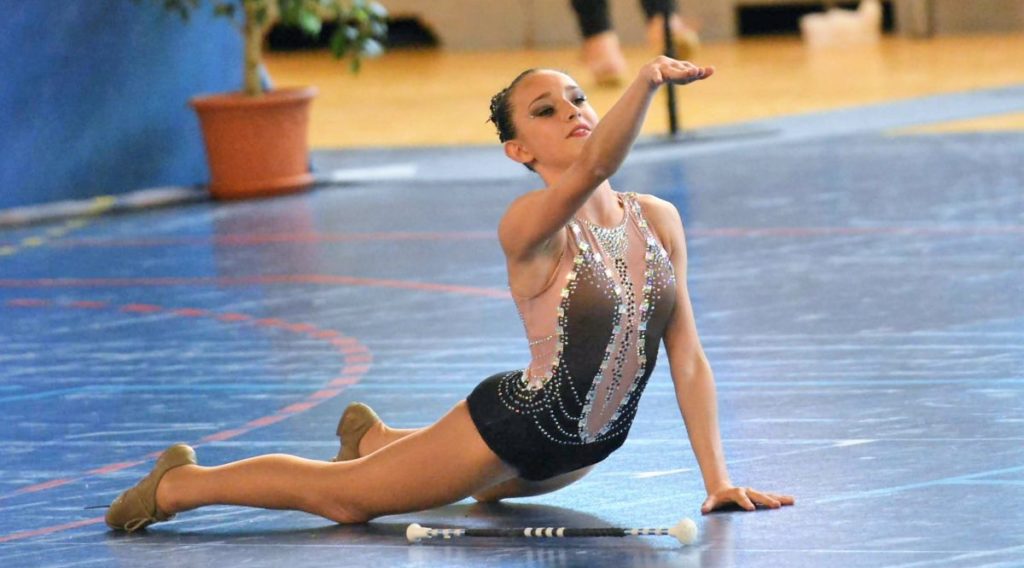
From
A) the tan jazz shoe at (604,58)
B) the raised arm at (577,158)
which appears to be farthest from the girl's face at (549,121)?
the tan jazz shoe at (604,58)

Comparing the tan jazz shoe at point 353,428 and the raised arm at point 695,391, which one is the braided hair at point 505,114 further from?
the tan jazz shoe at point 353,428

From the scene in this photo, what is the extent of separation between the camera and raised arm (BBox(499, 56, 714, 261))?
2.55 m

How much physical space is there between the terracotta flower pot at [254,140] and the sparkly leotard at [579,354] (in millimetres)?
4942

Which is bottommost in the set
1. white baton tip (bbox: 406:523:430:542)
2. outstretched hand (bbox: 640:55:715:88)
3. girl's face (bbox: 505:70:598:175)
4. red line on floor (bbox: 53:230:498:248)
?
red line on floor (bbox: 53:230:498:248)

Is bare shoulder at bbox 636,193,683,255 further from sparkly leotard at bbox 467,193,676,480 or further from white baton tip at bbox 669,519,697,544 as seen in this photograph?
white baton tip at bbox 669,519,697,544

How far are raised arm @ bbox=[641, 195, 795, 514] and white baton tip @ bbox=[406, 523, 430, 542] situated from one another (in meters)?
0.43

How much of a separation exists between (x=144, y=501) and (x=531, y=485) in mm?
628

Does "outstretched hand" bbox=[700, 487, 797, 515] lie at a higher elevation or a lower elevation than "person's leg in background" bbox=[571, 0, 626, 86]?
higher

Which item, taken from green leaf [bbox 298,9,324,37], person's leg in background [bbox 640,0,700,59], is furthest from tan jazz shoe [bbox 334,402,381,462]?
person's leg in background [bbox 640,0,700,59]

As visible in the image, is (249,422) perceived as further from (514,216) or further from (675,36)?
(675,36)

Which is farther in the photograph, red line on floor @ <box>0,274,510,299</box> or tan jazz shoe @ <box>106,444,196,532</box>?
red line on floor @ <box>0,274,510,299</box>

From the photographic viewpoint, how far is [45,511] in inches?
125

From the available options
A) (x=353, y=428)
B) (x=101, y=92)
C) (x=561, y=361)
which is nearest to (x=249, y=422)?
(x=353, y=428)

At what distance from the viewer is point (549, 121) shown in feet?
9.28
